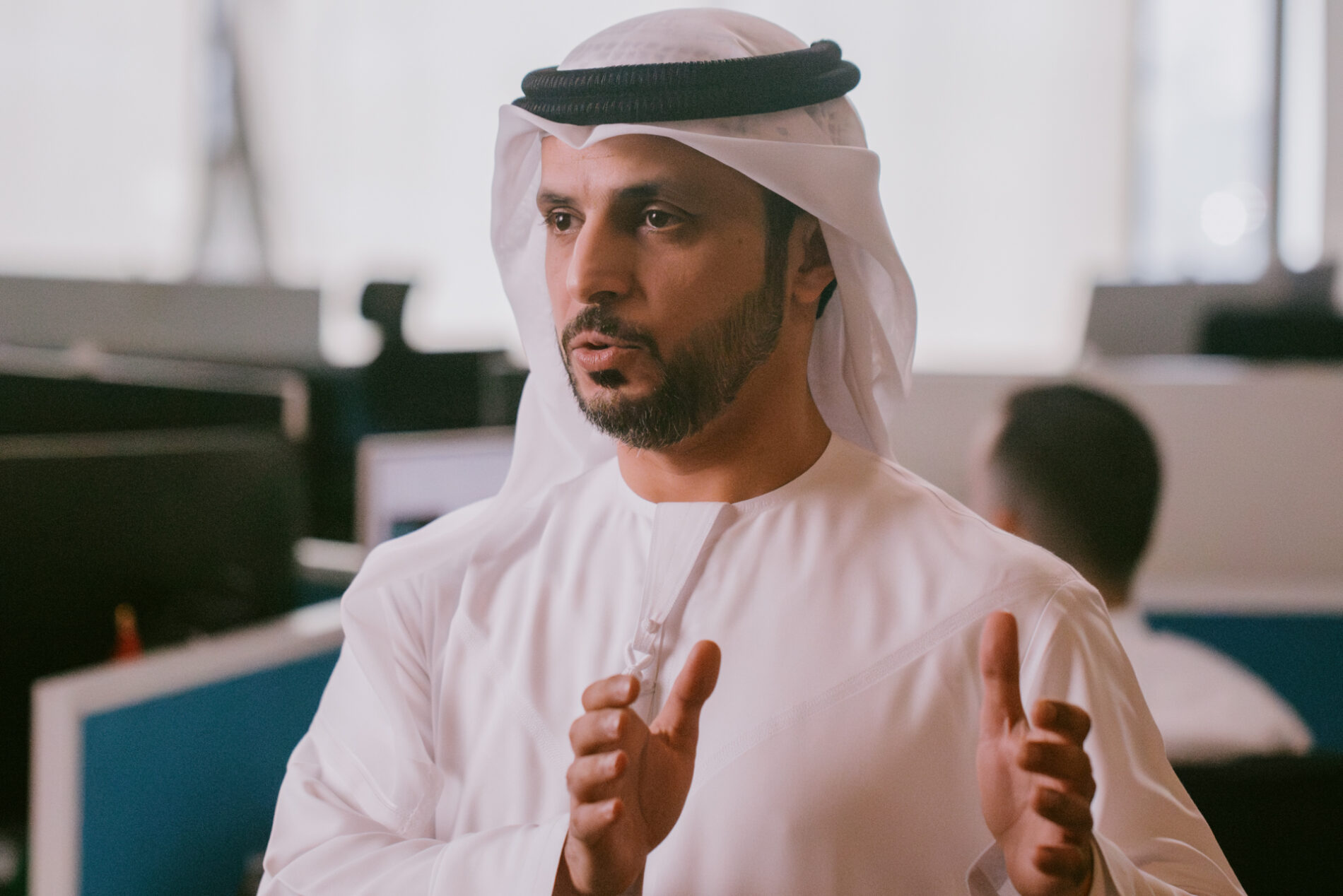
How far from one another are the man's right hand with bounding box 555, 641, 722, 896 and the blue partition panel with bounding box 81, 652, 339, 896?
2.94ft

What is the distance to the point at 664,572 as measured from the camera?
887 mm

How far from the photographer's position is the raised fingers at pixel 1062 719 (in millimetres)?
652

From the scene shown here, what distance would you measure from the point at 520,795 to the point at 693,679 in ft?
0.69

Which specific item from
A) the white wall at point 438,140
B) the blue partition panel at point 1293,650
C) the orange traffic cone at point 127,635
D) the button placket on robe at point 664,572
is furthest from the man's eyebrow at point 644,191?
the white wall at point 438,140

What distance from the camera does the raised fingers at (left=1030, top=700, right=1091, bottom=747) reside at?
0.65m

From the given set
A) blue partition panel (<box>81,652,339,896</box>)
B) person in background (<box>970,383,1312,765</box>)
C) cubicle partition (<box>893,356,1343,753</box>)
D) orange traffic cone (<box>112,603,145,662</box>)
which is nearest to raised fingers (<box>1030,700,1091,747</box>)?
person in background (<box>970,383,1312,765</box>)

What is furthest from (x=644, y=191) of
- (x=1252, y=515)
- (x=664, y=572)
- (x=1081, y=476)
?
(x=1252, y=515)

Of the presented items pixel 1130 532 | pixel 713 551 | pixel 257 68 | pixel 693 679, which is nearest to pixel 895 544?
pixel 713 551

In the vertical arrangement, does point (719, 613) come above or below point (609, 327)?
below

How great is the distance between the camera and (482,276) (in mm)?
5230

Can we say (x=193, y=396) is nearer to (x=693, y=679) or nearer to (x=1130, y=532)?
(x=1130, y=532)

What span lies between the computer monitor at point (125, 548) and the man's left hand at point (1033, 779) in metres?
1.66

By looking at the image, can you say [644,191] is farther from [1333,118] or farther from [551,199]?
[1333,118]

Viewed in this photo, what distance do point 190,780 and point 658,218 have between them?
1.16m
